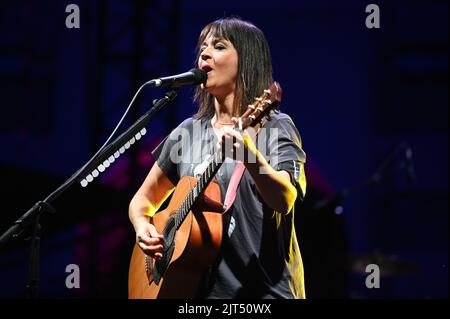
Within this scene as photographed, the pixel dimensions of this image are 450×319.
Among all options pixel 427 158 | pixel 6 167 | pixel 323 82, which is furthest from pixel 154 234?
pixel 427 158

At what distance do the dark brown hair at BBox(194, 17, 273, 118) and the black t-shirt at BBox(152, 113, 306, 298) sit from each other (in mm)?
193

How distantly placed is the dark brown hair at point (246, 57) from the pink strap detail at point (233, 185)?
0.30 m

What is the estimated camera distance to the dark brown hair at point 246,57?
2.85 meters

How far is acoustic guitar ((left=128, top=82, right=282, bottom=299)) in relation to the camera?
2.51 meters

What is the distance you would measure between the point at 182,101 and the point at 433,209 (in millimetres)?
3340

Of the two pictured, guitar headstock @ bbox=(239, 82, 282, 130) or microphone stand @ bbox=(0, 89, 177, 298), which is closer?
guitar headstock @ bbox=(239, 82, 282, 130)

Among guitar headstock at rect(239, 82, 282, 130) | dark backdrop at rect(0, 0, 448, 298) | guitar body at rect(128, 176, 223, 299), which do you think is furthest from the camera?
dark backdrop at rect(0, 0, 448, 298)

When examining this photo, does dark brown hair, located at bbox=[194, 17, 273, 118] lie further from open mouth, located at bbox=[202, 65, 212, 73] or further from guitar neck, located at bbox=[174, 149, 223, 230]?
guitar neck, located at bbox=[174, 149, 223, 230]

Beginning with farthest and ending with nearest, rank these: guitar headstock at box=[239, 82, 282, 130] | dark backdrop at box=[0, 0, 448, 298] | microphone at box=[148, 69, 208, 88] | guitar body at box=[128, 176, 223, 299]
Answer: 1. dark backdrop at box=[0, 0, 448, 298]
2. microphone at box=[148, 69, 208, 88]
3. guitar body at box=[128, 176, 223, 299]
4. guitar headstock at box=[239, 82, 282, 130]

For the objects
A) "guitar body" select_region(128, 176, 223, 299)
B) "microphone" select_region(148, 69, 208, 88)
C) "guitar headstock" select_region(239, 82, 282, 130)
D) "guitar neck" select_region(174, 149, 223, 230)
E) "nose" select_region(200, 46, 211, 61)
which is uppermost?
"nose" select_region(200, 46, 211, 61)

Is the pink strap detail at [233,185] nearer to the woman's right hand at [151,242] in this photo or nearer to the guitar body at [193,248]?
the guitar body at [193,248]

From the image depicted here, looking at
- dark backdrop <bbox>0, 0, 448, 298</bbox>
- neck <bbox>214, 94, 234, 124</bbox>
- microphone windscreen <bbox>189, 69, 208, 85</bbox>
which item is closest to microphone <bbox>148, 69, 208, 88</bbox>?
microphone windscreen <bbox>189, 69, 208, 85</bbox>

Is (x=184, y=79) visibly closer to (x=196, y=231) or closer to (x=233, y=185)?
(x=233, y=185)

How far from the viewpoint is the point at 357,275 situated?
795 cm
